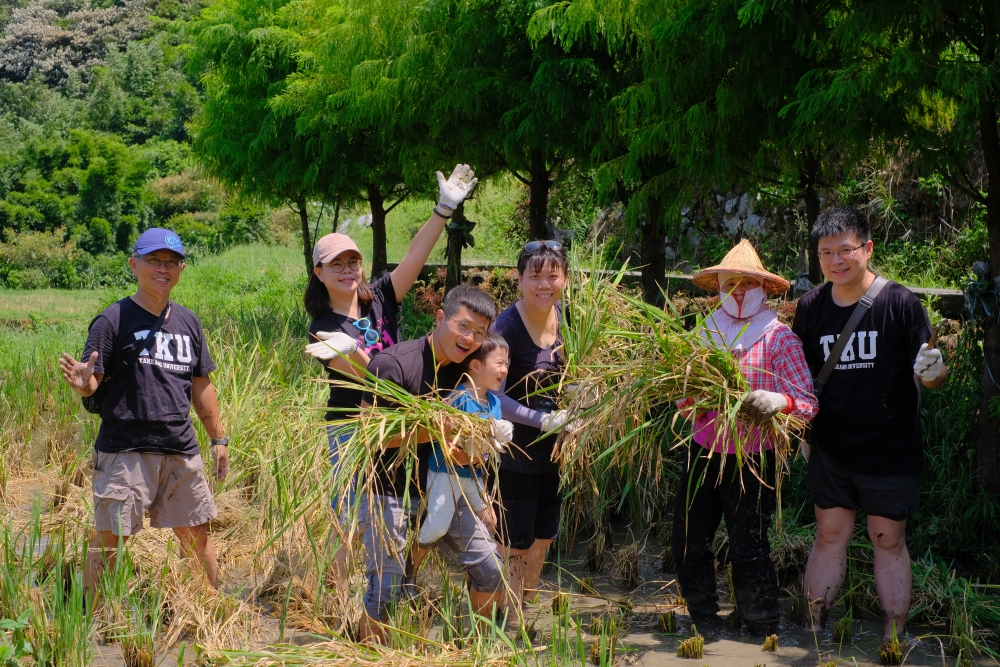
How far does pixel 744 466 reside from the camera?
3.98 metres

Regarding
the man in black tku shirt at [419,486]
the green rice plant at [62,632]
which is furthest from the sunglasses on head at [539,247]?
the green rice plant at [62,632]

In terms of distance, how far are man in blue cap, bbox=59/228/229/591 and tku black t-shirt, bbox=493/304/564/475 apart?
1385 mm

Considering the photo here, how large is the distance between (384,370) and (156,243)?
1.33 metres

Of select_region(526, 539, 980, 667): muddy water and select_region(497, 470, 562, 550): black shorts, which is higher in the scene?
select_region(497, 470, 562, 550): black shorts

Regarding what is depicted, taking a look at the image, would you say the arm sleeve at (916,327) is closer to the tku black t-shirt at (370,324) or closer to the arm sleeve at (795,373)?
the arm sleeve at (795,373)

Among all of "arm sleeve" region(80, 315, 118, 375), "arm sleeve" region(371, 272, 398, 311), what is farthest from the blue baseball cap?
"arm sleeve" region(371, 272, 398, 311)

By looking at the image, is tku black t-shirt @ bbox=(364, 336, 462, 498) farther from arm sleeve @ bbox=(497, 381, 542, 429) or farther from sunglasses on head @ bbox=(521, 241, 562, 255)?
sunglasses on head @ bbox=(521, 241, 562, 255)

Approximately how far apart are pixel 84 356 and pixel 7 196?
26446mm

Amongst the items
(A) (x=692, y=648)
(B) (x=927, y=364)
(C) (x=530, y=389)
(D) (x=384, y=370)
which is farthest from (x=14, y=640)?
(B) (x=927, y=364)

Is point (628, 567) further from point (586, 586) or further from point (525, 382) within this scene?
point (525, 382)

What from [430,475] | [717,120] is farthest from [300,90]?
[430,475]

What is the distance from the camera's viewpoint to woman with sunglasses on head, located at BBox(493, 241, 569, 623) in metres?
3.98

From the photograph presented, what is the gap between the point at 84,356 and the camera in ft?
12.9

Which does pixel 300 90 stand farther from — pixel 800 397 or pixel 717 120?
pixel 800 397
